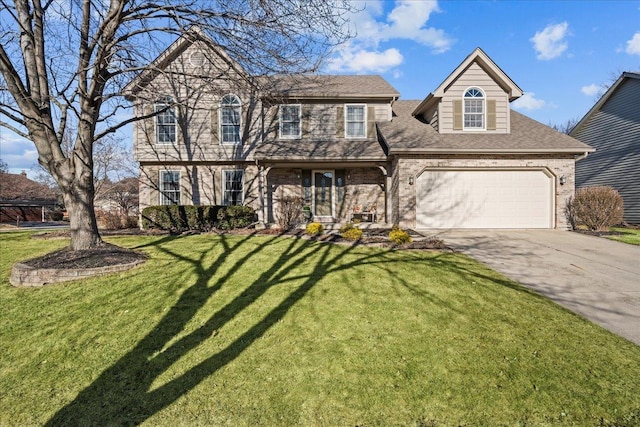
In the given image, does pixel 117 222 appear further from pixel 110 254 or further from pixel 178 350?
pixel 178 350

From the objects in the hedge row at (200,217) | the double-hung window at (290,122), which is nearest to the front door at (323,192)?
the double-hung window at (290,122)

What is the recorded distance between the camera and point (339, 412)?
2.79 meters

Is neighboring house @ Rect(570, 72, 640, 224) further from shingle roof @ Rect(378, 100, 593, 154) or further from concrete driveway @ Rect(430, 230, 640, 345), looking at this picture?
concrete driveway @ Rect(430, 230, 640, 345)

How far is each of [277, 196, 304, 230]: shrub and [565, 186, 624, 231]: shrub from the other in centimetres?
1033

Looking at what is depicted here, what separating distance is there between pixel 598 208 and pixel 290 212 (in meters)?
10.8

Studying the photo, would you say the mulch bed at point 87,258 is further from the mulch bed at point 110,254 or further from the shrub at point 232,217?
the shrub at point 232,217

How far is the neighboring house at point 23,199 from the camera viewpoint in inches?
919

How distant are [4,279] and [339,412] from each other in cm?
750

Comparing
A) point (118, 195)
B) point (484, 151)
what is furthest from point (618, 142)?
point (118, 195)

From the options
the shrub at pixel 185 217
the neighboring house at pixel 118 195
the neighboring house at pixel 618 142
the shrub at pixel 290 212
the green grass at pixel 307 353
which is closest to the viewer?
the green grass at pixel 307 353

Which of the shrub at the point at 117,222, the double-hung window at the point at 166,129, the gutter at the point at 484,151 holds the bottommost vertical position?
the shrub at the point at 117,222

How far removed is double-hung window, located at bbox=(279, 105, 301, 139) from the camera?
13625 mm

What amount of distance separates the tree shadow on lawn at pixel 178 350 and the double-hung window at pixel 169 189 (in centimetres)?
793

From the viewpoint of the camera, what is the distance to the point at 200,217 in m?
11.5
